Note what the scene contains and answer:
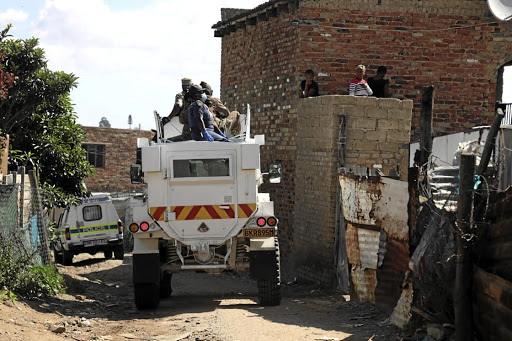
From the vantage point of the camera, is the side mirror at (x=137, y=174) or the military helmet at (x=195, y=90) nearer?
the side mirror at (x=137, y=174)

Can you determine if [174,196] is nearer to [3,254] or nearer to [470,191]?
[3,254]

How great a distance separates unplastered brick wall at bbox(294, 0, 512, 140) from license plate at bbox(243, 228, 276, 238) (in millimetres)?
5276

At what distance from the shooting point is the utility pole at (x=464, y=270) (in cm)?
692

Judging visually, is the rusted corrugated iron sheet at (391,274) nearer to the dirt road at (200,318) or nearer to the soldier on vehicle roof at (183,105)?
the dirt road at (200,318)

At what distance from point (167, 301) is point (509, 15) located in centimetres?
720

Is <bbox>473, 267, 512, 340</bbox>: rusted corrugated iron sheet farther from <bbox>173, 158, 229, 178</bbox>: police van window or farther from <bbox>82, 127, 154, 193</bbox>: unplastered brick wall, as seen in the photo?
<bbox>82, 127, 154, 193</bbox>: unplastered brick wall

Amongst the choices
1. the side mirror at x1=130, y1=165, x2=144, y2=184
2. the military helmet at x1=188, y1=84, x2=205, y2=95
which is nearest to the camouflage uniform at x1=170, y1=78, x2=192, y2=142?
the military helmet at x1=188, y1=84, x2=205, y2=95

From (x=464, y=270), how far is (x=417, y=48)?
10484mm

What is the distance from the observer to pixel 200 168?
458 inches

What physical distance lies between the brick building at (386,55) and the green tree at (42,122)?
4.77 metres

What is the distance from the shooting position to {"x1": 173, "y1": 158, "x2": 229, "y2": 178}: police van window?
11.6 meters

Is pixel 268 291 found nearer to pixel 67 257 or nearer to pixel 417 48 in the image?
pixel 417 48

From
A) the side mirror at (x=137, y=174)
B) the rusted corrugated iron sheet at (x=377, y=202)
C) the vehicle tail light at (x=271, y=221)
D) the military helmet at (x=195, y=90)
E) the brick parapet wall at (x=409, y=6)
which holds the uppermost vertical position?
the brick parapet wall at (x=409, y=6)

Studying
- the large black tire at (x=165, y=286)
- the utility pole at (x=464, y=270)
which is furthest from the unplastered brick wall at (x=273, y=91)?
the utility pole at (x=464, y=270)
